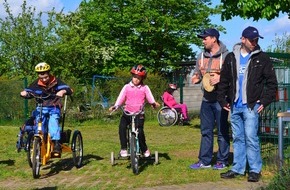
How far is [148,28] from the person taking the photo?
43562 mm

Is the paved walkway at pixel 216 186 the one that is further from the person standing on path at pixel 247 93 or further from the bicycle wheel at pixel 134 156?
the bicycle wheel at pixel 134 156

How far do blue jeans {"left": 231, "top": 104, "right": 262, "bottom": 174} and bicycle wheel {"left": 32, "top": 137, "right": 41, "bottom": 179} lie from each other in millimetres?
2946

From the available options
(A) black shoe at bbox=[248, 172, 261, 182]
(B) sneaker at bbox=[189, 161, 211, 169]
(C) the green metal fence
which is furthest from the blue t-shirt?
(B) sneaker at bbox=[189, 161, 211, 169]

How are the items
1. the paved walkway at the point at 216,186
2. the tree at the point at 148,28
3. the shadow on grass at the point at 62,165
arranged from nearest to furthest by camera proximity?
the paved walkway at the point at 216,186 → the shadow on grass at the point at 62,165 → the tree at the point at 148,28

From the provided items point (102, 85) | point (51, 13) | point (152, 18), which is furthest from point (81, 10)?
point (102, 85)

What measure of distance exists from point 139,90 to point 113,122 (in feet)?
38.5

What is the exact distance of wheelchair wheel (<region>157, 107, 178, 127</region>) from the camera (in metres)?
20.0

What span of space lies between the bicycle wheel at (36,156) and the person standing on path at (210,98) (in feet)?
7.88

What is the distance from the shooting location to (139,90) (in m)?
9.34

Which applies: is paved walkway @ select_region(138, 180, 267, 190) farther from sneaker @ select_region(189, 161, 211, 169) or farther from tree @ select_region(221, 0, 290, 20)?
tree @ select_region(221, 0, 290, 20)

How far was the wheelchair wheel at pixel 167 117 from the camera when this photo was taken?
1997cm

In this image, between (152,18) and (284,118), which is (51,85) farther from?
Answer: (152,18)

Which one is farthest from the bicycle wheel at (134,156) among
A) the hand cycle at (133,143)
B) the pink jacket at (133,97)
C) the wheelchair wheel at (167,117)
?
the wheelchair wheel at (167,117)

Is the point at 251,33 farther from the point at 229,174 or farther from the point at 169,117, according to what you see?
the point at 169,117
